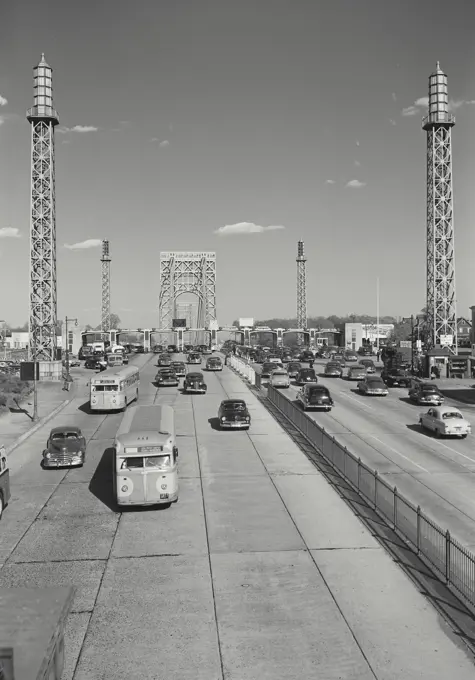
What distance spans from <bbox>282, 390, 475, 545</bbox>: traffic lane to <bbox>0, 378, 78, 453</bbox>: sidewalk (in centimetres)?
1760

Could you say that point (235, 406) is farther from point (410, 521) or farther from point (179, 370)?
point (179, 370)

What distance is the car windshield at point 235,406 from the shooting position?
35.2 meters

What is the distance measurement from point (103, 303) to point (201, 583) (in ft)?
430

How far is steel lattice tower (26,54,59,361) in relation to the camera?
65.9 metres

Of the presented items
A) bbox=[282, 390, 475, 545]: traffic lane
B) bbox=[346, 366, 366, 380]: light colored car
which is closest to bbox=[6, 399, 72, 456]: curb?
bbox=[282, 390, 475, 545]: traffic lane

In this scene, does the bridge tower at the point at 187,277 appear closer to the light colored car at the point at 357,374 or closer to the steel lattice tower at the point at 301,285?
the steel lattice tower at the point at 301,285

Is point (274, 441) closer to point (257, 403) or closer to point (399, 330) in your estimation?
point (257, 403)

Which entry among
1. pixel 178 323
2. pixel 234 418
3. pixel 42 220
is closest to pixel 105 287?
pixel 178 323

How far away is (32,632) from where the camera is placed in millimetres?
7824

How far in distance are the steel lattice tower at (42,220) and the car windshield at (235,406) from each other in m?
35.6

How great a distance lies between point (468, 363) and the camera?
70.2 m

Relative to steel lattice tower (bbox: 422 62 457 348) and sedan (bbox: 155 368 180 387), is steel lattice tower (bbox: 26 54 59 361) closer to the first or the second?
sedan (bbox: 155 368 180 387)

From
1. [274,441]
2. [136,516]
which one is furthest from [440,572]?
[274,441]

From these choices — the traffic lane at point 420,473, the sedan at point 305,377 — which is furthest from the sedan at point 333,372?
the traffic lane at point 420,473
